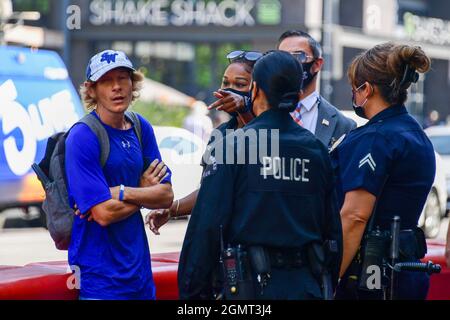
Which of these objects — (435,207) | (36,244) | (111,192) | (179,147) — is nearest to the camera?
(111,192)

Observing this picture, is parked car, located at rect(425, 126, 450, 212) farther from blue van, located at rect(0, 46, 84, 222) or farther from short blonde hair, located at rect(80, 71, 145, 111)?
short blonde hair, located at rect(80, 71, 145, 111)

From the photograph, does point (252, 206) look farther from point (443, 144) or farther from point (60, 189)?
point (443, 144)

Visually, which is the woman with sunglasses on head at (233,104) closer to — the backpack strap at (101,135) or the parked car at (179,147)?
the backpack strap at (101,135)

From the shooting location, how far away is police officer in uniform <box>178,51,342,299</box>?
13.3ft

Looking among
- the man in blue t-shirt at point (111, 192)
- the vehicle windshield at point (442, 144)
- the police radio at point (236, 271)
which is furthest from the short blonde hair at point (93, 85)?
the vehicle windshield at point (442, 144)

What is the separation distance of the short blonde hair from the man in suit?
134 cm

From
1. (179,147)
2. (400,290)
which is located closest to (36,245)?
(179,147)

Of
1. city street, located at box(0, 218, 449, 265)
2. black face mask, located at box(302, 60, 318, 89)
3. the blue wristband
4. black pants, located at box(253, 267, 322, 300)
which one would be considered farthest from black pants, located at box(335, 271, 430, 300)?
city street, located at box(0, 218, 449, 265)

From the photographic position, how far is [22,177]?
50.2ft

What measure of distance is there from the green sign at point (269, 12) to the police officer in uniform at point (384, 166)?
107 feet

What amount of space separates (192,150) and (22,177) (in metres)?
2.53

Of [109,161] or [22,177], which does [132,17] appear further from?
[109,161]

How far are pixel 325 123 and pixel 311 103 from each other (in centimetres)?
16

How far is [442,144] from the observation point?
68.1ft
